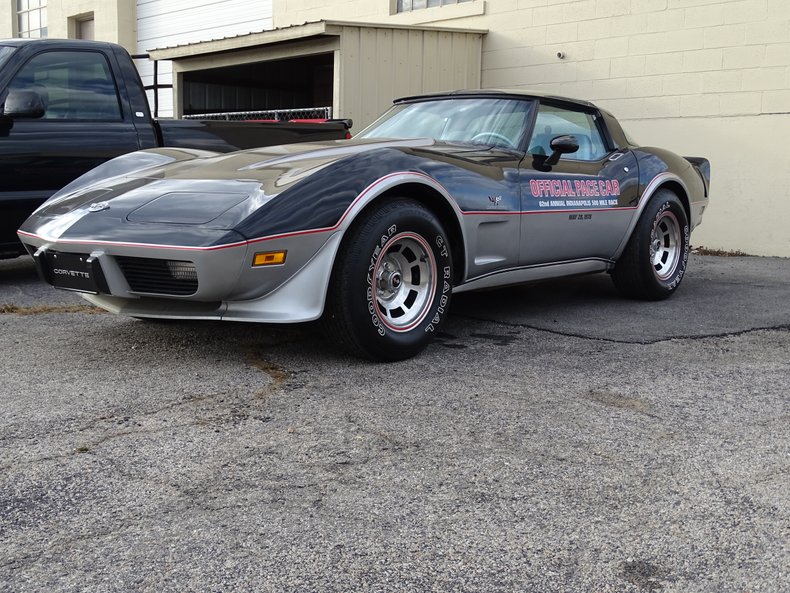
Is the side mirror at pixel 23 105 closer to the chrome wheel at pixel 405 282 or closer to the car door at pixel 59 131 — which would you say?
the car door at pixel 59 131

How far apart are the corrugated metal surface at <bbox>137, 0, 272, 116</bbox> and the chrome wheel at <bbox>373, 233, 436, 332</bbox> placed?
11.0 m

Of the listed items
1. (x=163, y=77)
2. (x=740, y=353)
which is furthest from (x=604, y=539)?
(x=163, y=77)

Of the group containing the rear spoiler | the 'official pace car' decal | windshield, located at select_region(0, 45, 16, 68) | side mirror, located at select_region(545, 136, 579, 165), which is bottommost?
the 'official pace car' decal

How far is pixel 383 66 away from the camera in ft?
34.2

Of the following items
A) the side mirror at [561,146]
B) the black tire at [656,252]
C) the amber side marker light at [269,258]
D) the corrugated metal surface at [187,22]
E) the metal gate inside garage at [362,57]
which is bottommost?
the black tire at [656,252]

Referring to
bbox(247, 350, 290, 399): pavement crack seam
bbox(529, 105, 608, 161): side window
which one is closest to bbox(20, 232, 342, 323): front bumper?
bbox(247, 350, 290, 399): pavement crack seam

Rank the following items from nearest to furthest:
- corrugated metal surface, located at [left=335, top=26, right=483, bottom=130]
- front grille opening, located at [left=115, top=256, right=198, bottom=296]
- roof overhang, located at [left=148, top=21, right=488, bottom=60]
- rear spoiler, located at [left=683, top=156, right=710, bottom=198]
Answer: front grille opening, located at [left=115, top=256, right=198, bottom=296], rear spoiler, located at [left=683, top=156, right=710, bottom=198], roof overhang, located at [left=148, top=21, right=488, bottom=60], corrugated metal surface, located at [left=335, top=26, right=483, bottom=130]

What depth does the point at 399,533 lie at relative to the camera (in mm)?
2266

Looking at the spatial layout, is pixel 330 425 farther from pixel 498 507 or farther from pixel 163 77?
pixel 163 77

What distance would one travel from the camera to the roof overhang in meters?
10.1

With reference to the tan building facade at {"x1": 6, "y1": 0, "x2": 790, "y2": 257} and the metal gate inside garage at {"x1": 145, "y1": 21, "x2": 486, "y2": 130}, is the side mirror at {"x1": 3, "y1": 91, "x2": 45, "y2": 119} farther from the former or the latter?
the tan building facade at {"x1": 6, "y1": 0, "x2": 790, "y2": 257}

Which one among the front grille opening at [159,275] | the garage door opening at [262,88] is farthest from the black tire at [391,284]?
the garage door opening at [262,88]

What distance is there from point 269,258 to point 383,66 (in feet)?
23.9

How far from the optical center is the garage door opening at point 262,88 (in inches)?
547
